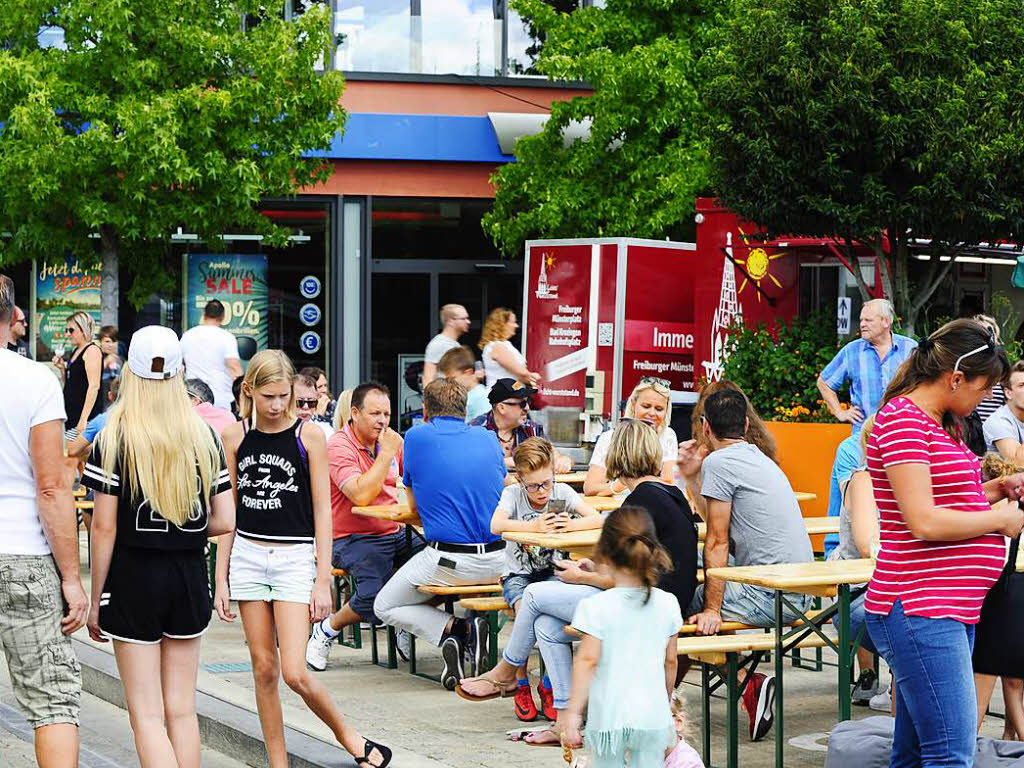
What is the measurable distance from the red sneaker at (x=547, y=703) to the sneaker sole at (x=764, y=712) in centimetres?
92

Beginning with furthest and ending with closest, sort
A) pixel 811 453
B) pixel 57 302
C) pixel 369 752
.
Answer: pixel 57 302 → pixel 811 453 → pixel 369 752

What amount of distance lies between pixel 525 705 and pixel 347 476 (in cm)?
203

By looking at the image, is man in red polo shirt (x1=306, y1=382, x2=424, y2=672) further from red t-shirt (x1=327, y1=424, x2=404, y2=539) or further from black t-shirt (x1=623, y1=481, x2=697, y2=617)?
black t-shirt (x1=623, y1=481, x2=697, y2=617)

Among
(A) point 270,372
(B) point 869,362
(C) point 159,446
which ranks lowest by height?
(C) point 159,446

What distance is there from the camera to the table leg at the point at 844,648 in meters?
6.58

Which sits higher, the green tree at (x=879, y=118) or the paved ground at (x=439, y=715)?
the green tree at (x=879, y=118)

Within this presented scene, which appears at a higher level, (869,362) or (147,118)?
(147,118)

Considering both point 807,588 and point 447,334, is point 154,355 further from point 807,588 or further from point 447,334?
point 447,334

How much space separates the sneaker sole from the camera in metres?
7.44

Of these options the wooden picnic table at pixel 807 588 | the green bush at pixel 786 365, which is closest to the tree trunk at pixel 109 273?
the green bush at pixel 786 365

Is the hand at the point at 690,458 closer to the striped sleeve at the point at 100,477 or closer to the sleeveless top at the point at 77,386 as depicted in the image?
the striped sleeve at the point at 100,477

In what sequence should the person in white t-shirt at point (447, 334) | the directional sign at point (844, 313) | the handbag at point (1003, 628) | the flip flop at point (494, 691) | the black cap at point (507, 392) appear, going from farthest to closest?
the directional sign at point (844, 313), the person in white t-shirt at point (447, 334), the black cap at point (507, 392), the flip flop at point (494, 691), the handbag at point (1003, 628)

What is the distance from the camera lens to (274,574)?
21.1 feet

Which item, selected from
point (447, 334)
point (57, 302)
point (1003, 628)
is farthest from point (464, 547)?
point (57, 302)
